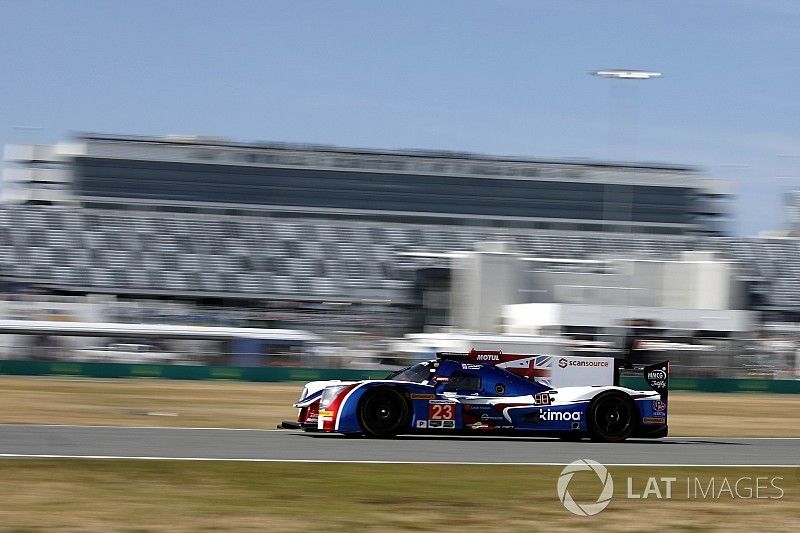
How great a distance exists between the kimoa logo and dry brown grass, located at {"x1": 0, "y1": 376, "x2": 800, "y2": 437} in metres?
5.17

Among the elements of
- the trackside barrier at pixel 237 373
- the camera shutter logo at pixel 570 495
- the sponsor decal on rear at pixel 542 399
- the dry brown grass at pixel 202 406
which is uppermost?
the sponsor decal on rear at pixel 542 399

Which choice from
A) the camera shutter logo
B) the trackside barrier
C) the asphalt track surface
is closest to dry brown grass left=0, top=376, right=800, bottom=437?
the trackside barrier

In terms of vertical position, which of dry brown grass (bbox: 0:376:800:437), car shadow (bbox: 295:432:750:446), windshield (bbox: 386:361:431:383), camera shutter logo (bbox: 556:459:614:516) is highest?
windshield (bbox: 386:361:431:383)

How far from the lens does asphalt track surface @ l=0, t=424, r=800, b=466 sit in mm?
12359

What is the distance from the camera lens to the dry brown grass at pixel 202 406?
65.3ft

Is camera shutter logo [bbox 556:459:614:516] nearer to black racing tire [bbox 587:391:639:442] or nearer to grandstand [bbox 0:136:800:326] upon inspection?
black racing tire [bbox 587:391:639:442]

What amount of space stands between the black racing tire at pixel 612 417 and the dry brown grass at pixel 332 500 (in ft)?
13.0

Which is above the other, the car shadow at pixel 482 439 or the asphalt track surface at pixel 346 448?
the asphalt track surface at pixel 346 448

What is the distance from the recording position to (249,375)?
133 ft

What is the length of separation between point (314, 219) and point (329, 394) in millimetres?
80667

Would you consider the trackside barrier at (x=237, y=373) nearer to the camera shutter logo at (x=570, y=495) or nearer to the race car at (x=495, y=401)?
the race car at (x=495, y=401)

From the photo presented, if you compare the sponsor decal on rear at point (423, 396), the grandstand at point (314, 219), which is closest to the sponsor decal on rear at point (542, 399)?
the sponsor decal on rear at point (423, 396)

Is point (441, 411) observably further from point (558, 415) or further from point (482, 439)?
point (558, 415)

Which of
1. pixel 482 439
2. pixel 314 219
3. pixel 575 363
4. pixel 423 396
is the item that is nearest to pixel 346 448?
pixel 423 396
